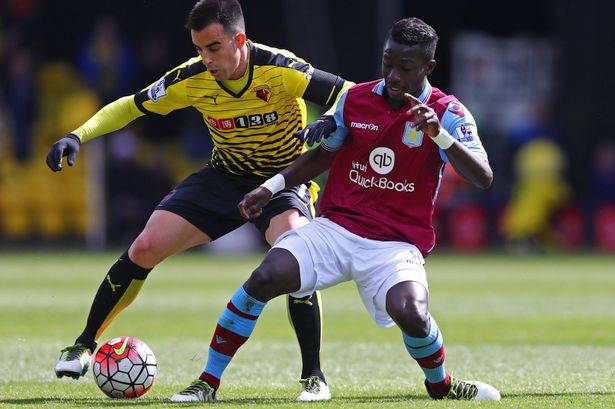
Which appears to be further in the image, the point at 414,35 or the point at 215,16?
the point at 215,16

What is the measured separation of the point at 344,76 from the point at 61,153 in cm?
1420

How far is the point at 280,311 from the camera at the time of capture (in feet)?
42.4

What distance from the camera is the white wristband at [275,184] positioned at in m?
6.67

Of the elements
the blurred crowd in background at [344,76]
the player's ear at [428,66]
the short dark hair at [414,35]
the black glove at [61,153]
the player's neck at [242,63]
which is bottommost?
the blurred crowd in background at [344,76]

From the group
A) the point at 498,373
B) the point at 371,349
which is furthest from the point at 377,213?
the point at 371,349

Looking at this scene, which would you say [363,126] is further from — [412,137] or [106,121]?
[106,121]

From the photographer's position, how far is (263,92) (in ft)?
23.9

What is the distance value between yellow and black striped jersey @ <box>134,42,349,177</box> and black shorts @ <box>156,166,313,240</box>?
0.34 ft

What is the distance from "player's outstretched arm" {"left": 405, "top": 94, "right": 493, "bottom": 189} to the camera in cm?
607

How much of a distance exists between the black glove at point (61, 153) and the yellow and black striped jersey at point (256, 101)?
0.62m

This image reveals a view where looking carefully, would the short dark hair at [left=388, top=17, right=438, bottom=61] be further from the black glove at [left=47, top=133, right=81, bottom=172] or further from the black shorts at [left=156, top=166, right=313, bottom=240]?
the black glove at [left=47, top=133, right=81, bottom=172]

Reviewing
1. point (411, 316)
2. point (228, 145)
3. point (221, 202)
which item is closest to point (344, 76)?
point (228, 145)

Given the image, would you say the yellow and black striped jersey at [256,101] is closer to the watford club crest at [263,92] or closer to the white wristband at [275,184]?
the watford club crest at [263,92]

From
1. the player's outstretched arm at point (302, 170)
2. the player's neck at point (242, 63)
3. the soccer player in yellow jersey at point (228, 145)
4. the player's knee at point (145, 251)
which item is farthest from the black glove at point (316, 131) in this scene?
the player's knee at point (145, 251)
